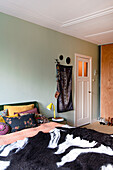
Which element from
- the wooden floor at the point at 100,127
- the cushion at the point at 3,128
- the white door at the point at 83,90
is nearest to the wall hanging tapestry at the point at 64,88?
the white door at the point at 83,90

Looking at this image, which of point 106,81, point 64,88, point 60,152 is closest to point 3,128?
point 60,152

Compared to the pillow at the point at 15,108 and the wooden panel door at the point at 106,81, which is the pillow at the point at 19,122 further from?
the wooden panel door at the point at 106,81

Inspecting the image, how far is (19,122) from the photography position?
8.57 feet

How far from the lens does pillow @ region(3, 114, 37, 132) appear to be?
8.41 feet

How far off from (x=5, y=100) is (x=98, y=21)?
2582mm

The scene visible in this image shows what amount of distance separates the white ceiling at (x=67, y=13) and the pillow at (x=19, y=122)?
194 centimetres

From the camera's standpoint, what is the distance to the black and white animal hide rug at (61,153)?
1.45 m

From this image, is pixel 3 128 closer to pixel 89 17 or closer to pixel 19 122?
pixel 19 122

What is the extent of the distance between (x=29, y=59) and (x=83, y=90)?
222 cm

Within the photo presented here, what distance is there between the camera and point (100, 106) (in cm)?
562

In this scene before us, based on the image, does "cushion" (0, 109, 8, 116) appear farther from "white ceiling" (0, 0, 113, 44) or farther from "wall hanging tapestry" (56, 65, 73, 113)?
"white ceiling" (0, 0, 113, 44)

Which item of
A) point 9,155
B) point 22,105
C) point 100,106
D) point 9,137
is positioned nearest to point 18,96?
point 22,105

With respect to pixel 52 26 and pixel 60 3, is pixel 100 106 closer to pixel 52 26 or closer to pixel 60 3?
pixel 52 26

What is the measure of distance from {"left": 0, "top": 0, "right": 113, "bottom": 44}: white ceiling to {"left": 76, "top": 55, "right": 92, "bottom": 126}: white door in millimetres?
1076
